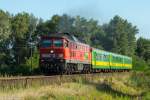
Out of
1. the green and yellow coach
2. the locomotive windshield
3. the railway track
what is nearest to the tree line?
the green and yellow coach

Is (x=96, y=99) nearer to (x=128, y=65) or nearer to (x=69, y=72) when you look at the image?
(x=69, y=72)

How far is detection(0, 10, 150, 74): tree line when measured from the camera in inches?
3199

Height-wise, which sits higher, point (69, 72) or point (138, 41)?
point (138, 41)

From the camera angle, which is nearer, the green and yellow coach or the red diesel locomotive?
the red diesel locomotive

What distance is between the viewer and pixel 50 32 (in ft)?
290

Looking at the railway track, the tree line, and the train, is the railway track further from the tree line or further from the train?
the tree line

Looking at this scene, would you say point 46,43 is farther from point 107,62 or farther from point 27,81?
point 107,62

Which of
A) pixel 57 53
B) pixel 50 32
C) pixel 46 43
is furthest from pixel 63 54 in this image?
pixel 50 32

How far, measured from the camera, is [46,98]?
23.6m

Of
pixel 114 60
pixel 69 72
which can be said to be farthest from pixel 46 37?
pixel 114 60

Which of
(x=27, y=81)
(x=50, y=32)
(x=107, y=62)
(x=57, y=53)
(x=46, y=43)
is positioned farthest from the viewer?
(x=50, y=32)

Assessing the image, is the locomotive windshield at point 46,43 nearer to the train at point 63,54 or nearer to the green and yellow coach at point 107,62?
the train at point 63,54

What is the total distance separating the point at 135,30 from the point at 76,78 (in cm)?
11703

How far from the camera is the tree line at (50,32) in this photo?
81.2 m
